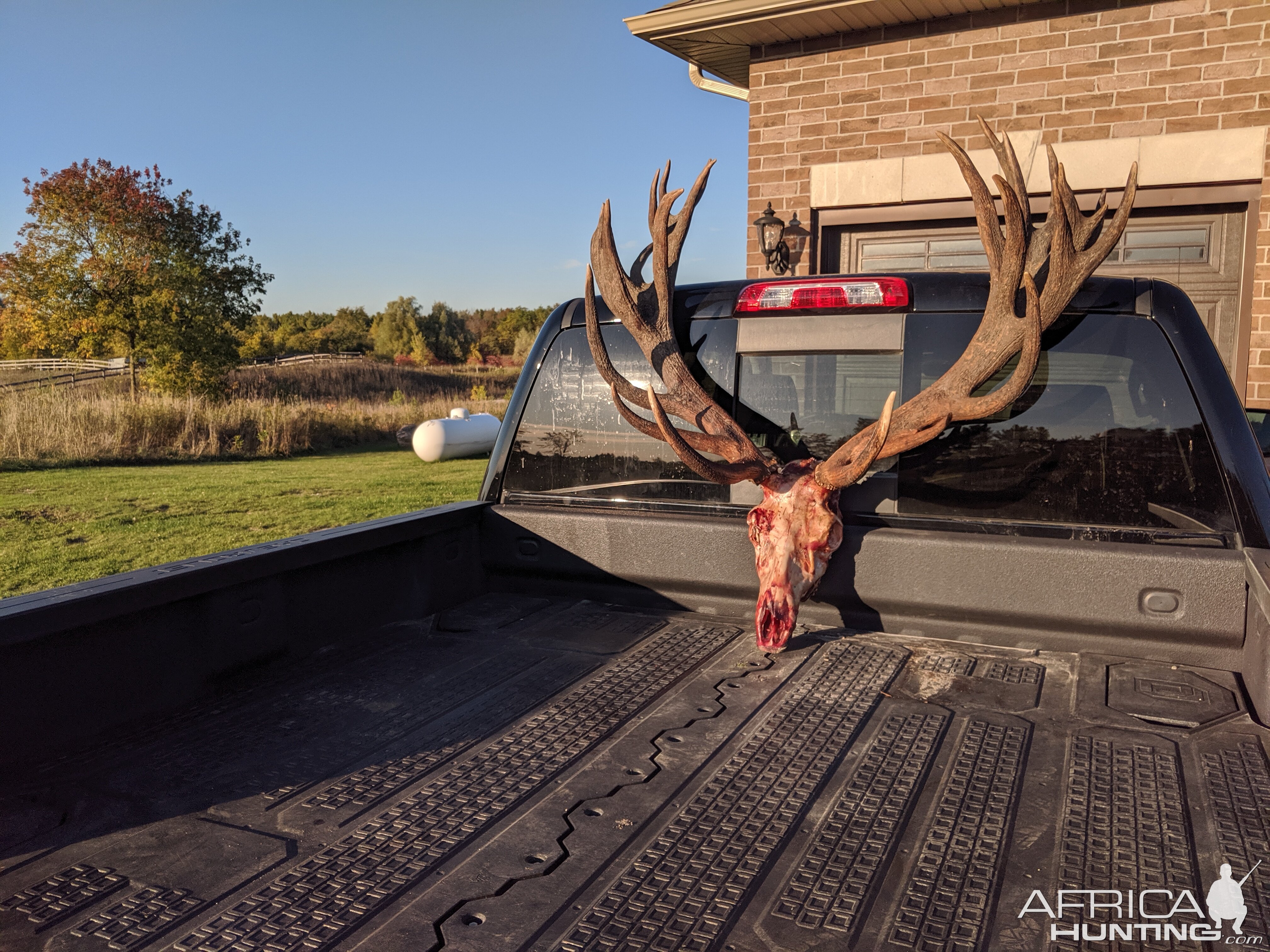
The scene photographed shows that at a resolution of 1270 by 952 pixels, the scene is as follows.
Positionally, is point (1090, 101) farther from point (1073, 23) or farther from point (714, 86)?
→ point (714, 86)

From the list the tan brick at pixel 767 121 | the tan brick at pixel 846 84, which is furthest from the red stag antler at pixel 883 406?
Result: the tan brick at pixel 767 121

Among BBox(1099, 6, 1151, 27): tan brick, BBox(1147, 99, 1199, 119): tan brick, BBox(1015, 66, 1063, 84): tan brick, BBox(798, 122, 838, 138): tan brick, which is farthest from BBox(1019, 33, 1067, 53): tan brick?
BBox(798, 122, 838, 138): tan brick

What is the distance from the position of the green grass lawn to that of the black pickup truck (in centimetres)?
400

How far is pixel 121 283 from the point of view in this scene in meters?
24.8

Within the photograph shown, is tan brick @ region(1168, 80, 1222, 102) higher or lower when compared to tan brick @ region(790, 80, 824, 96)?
lower

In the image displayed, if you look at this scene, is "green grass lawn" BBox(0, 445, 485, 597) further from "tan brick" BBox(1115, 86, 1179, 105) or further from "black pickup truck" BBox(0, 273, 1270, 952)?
"tan brick" BBox(1115, 86, 1179, 105)

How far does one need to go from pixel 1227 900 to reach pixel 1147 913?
0.51 ft

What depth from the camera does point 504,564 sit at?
12.3 ft

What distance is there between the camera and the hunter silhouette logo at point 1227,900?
156 centimetres

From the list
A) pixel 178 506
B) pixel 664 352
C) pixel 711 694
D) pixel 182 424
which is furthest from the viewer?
pixel 182 424

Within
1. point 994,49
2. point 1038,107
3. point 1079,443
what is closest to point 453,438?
point 994,49

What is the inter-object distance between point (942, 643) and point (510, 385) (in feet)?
136

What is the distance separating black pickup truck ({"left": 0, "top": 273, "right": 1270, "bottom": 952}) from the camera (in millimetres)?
1658

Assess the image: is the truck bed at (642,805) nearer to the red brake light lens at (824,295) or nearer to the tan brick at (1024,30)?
the red brake light lens at (824,295)
